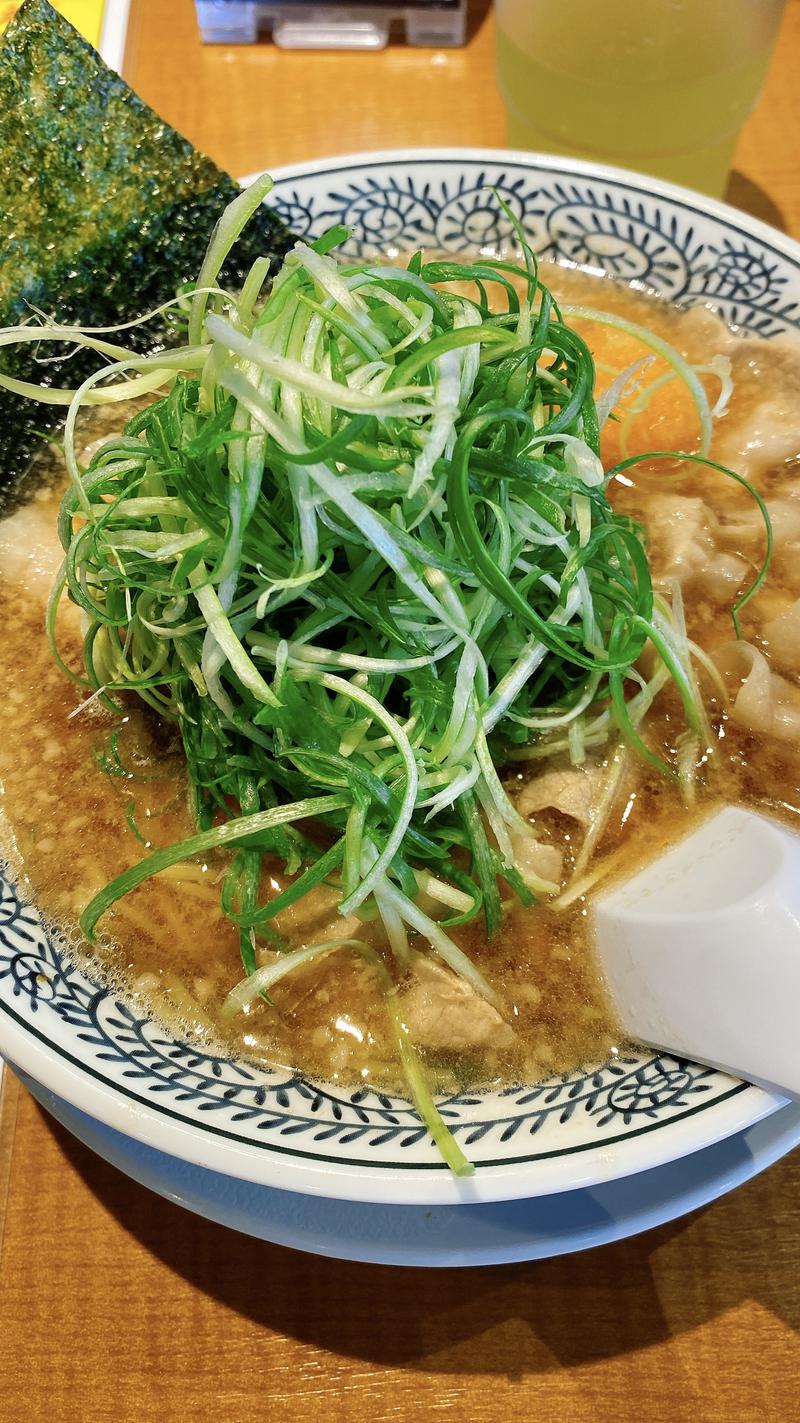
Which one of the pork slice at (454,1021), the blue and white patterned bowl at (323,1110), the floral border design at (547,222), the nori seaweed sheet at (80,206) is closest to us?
the blue and white patterned bowl at (323,1110)

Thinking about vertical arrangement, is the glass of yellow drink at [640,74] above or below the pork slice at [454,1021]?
above

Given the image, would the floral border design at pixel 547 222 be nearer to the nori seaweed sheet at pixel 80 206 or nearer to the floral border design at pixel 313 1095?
the nori seaweed sheet at pixel 80 206

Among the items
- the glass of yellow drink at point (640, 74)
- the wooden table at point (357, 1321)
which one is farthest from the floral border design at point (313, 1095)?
the glass of yellow drink at point (640, 74)

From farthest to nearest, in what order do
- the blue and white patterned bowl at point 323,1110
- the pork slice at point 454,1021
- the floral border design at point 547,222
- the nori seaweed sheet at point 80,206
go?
the floral border design at point 547,222 < the nori seaweed sheet at point 80,206 < the pork slice at point 454,1021 < the blue and white patterned bowl at point 323,1110

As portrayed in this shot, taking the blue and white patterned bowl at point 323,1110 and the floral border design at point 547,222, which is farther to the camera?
the floral border design at point 547,222

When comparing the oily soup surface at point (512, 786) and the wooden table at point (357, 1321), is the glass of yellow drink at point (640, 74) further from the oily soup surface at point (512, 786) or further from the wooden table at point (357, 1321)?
the wooden table at point (357, 1321)

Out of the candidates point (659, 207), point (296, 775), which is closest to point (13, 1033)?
point (296, 775)

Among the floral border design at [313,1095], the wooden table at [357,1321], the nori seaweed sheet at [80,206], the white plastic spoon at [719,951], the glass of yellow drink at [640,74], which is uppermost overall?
the glass of yellow drink at [640,74]

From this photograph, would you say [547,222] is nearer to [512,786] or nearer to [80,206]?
[80,206]
